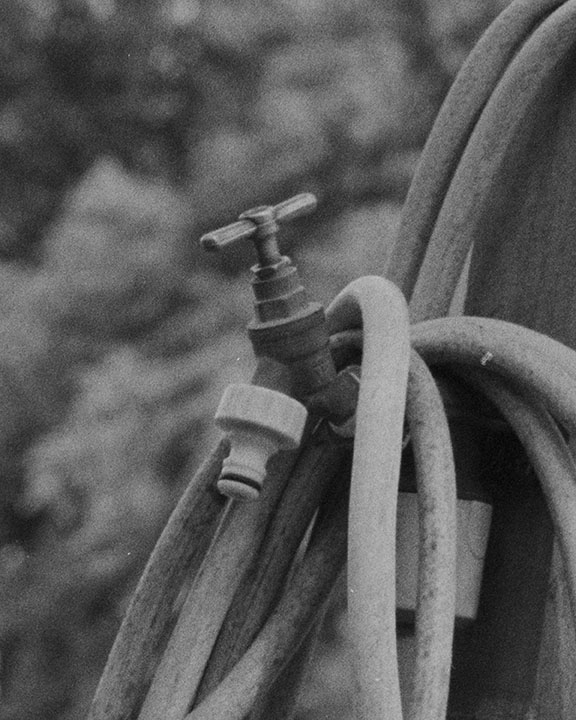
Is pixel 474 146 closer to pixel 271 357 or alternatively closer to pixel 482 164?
pixel 482 164

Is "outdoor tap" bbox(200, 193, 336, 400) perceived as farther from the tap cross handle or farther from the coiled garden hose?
the coiled garden hose

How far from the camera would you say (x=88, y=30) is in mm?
1480

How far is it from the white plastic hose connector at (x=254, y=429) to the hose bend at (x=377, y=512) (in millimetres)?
32

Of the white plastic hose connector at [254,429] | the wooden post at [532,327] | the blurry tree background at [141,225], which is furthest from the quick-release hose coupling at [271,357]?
the blurry tree background at [141,225]

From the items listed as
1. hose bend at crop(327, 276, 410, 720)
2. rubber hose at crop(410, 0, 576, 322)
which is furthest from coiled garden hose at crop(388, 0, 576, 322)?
hose bend at crop(327, 276, 410, 720)

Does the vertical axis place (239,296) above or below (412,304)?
above

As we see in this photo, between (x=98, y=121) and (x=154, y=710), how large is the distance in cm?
82

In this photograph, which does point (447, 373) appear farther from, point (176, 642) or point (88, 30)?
point (88, 30)

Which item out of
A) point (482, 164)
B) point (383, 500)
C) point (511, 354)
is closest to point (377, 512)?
point (383, 500)

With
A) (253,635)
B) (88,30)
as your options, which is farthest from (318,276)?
(253,635)

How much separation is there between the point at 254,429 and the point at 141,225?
30.1 inches

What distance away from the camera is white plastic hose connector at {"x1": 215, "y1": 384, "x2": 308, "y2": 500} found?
2.23 ft

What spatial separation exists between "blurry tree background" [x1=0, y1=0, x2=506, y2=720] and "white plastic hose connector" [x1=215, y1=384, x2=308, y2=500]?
2.30 feet

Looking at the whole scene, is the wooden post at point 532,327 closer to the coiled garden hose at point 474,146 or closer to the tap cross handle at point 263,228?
the coiled garden hose at point 474,146
